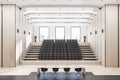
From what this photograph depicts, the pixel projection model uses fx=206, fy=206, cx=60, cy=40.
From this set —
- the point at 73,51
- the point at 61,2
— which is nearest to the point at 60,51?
the point at 73,51

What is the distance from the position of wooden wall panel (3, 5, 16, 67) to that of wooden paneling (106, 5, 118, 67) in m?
6.27

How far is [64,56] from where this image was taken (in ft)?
54.4

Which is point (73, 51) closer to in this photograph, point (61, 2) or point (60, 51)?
point (60, 51)

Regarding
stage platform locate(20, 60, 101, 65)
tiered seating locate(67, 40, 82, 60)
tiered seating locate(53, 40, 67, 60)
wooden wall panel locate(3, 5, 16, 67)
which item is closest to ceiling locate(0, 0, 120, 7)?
wooden wall panel locate(3, 5, 16, 67)

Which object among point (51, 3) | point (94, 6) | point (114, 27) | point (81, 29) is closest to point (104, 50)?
point (114, 27)

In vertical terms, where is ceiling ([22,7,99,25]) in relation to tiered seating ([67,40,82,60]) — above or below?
above

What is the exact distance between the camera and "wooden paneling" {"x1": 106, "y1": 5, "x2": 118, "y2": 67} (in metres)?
13.7

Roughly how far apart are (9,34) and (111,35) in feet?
22.3

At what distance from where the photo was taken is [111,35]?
13711mm

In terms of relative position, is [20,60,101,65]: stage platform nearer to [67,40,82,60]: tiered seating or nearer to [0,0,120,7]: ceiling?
[67,40,82,60]: tiered seating

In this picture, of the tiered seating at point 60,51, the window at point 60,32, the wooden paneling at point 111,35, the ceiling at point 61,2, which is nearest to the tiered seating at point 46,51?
the tiered seating at point 60,51

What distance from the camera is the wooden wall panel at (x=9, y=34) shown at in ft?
44.9

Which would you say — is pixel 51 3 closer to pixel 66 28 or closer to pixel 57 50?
pixel 57 50

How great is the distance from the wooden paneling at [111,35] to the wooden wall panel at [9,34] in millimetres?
6268
